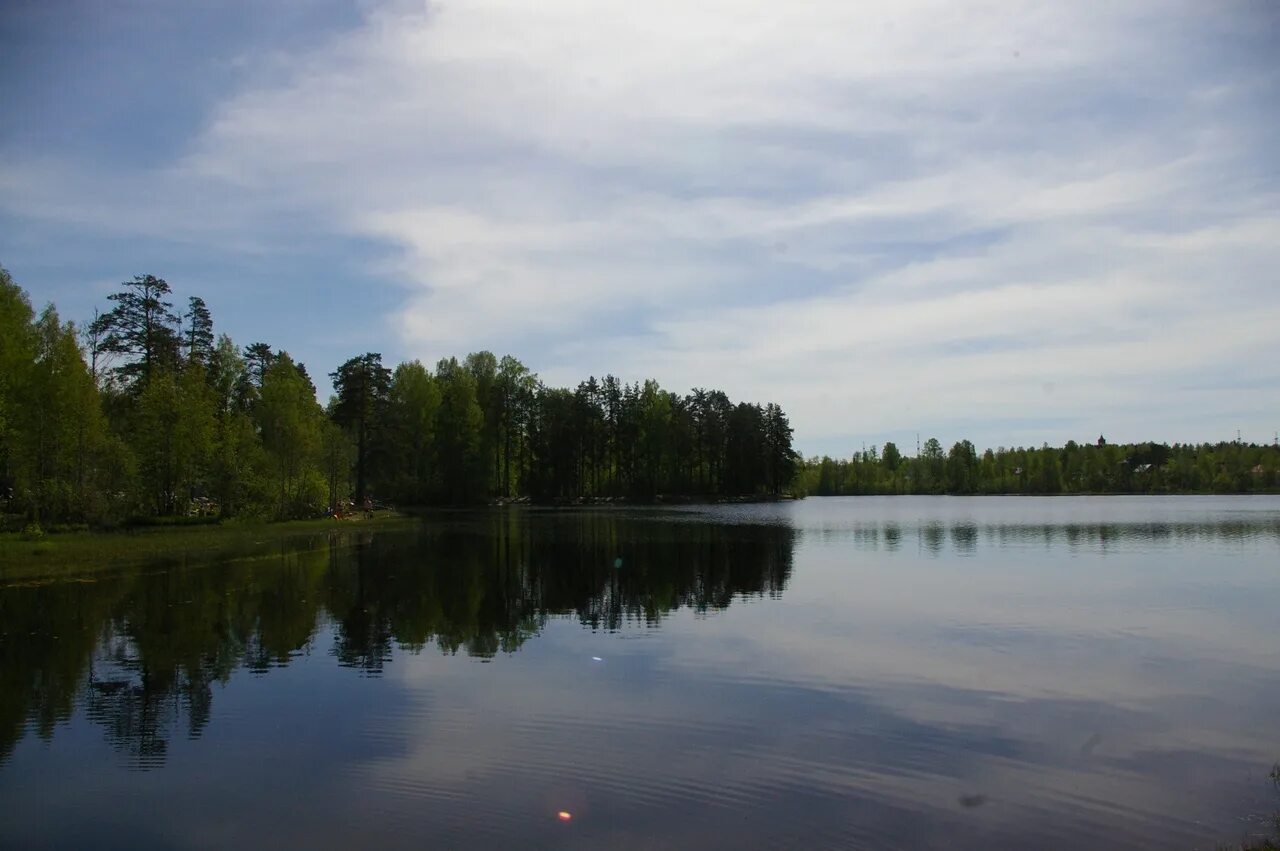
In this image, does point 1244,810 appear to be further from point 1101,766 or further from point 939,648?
point 939,648

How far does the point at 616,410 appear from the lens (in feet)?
448

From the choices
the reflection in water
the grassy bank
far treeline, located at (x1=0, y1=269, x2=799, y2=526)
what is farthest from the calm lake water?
far treeline, located at (x1=0, y1=269, x2=799, y2=526)

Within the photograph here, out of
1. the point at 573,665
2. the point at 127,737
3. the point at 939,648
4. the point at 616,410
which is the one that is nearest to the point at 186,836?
the point at 127,737

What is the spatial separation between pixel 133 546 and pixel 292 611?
21.1 metres

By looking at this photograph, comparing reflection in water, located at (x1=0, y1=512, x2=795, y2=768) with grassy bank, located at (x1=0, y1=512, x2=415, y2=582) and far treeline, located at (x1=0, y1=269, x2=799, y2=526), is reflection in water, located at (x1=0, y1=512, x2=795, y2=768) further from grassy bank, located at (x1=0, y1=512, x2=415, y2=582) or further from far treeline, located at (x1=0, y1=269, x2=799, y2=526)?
far treeline, located at (x1=0, y1=269, x2=799, y2=526)

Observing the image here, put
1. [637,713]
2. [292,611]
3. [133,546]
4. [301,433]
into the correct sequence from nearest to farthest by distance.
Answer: [637,713] < [292,611] < [133,546] < [301,433]

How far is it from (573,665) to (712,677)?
338 centimetres

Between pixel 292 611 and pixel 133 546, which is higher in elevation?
pixel 133 546

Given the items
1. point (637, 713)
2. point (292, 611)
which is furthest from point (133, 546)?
point (637, 713)

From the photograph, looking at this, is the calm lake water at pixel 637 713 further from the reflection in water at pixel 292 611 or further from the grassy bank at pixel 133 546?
the grassy bank at pixel 133 546

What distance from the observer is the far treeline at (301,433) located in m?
47.6

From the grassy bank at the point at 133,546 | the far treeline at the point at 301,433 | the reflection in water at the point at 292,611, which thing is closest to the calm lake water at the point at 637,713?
the reflection in water at the point at 292,611

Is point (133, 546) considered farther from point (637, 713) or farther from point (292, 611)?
point (637, 713)

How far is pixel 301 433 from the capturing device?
230ft
